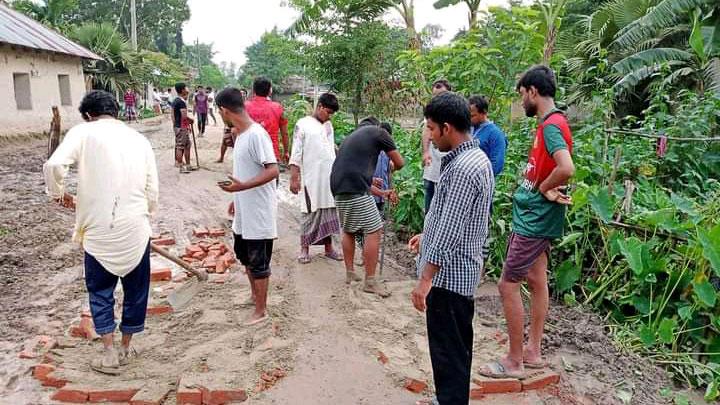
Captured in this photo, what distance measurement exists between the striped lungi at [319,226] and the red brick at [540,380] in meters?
2.59

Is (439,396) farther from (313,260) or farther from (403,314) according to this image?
(313,260)

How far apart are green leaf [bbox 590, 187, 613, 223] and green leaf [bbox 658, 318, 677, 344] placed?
2.80 feet

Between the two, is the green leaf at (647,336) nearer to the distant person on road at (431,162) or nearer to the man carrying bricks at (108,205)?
the distant person on road at (431,162)

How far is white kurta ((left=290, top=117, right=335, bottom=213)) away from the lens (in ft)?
17.2

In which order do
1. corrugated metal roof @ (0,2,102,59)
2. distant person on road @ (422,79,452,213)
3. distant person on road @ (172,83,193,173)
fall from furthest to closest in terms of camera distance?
1. corrugated metal roof @ (0,2,102,59)
2. distant person on road @ (172,83,193,173)
3. distant person on road @ (422,79,452,213)

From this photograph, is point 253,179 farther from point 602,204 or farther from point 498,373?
point 602,204

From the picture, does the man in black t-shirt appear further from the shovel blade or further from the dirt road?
the shovel blade

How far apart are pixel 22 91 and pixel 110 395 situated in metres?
13.6

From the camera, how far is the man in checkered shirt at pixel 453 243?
8.27 ft

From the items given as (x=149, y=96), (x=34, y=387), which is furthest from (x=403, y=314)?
(x=149, y=96)

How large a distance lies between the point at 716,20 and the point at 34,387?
535 inches

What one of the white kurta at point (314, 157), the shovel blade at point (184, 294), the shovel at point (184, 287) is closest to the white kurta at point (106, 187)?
the shovel at point (184, 287)

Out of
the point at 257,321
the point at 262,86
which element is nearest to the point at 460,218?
the point at 257,321

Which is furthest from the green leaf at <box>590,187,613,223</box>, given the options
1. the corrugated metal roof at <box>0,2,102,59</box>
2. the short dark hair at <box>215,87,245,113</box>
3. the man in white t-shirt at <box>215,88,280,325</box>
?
the corrugated metal roof at <box>0,2,102,59</box>
